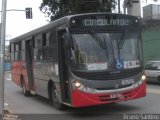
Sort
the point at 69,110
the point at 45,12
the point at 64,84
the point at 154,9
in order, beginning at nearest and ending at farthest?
the point at 64,84
the point at 69,110
the point at 154,9
the point at 45,12

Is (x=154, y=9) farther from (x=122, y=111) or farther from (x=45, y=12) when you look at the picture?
(x=122, y=111)

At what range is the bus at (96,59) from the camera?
11.5 m

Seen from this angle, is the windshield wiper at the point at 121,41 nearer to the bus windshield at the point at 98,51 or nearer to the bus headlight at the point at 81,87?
the bus windshield at the point at 98,51

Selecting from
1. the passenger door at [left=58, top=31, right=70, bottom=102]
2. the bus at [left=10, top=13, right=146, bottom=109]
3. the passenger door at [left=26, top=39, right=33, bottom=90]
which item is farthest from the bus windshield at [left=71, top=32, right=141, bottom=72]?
the passenger door at [left=26, top=39, right=33, bottom=90]

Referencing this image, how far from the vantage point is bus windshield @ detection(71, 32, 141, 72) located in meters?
11.6

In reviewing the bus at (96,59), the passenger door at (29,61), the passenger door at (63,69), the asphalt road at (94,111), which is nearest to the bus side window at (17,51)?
the passenger door at (29,61)

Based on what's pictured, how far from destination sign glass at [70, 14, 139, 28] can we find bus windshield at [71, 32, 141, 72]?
0.28m

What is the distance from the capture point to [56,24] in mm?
12953

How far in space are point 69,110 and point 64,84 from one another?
1.42 metres

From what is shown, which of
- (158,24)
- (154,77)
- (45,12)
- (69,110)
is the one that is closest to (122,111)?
(69,110)

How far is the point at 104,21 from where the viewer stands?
1209 centimetres

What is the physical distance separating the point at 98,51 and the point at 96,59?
24 cm

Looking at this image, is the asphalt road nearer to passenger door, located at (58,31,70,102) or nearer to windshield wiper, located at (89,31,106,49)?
passenger door, located at (58,31,70,102)

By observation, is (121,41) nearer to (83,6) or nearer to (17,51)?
(17,51)
